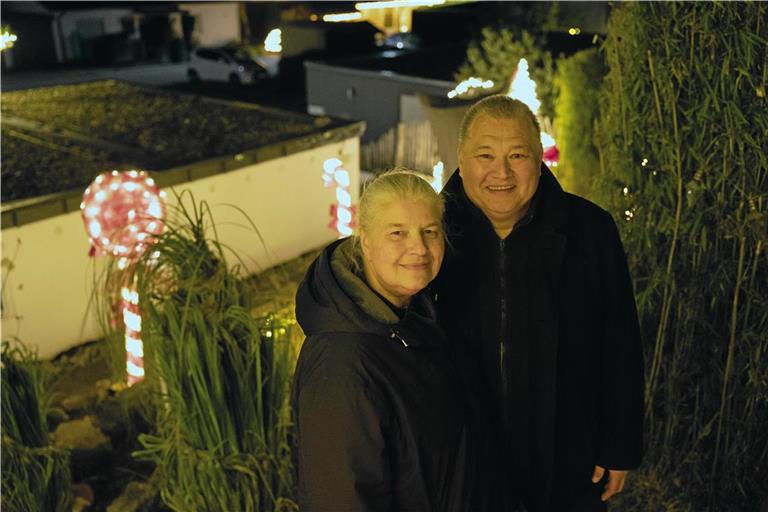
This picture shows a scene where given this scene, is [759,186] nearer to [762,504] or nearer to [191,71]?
[762,504]

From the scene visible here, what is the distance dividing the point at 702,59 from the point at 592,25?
12.1 meters


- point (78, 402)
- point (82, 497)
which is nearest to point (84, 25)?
point (78, 402)

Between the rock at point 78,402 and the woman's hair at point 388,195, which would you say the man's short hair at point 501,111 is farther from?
the rock at point 78,402

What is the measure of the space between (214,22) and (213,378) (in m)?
26.7

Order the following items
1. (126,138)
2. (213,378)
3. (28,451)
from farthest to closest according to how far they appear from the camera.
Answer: (126,138), (28,451), (213,378)

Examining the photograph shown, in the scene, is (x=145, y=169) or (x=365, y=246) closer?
(x=365, y=246)

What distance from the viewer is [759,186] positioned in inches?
104

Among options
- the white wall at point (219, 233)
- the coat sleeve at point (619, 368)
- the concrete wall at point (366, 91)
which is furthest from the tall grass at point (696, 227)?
the concrete wall at point (366, 91)

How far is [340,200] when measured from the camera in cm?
600

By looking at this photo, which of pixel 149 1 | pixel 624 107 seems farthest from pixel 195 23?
pixel 624 107

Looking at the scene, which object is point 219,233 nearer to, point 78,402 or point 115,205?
point 78,402

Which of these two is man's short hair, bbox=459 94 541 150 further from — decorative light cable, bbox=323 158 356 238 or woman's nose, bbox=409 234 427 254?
decorative light cable, bbox=323 158 356 238

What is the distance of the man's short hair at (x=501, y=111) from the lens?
2010 millimetres

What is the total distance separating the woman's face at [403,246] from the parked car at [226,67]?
60.4 ft
